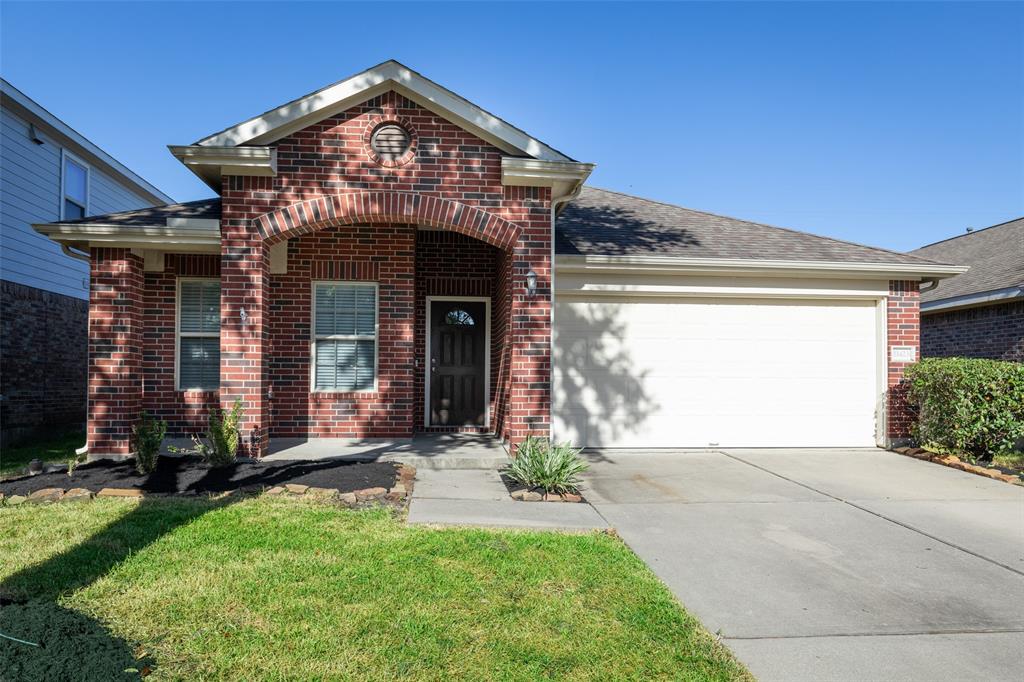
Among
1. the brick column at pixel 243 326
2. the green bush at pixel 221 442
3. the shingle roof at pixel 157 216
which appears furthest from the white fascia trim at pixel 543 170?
the green bush at pixel 221 442

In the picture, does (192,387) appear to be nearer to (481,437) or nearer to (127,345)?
(127,345)

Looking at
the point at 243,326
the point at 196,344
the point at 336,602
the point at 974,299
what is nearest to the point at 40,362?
the point at 196,344

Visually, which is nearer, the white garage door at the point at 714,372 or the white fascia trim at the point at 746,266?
the white fascia trim at the point at 746,266

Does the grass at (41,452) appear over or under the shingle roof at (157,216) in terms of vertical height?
under

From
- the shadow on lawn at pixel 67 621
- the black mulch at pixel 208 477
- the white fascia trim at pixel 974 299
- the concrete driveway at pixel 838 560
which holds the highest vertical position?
the white fascia trim at pixel 974 299

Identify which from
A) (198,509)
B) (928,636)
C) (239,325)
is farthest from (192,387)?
(928,636)

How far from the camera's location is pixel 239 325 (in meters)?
7.82

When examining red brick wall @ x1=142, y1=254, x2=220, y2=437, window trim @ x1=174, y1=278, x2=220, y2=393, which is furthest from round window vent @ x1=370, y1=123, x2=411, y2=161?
window trim @ x1=174, y1=278, x2=220, y2=393

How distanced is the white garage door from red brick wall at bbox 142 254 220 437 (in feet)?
17.4

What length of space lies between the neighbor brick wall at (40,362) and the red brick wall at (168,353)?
3393mm

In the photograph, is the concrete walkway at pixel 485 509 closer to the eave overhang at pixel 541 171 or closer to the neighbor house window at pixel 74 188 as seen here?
the eave overhang at pixel 541 171

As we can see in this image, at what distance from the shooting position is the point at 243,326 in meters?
7.82

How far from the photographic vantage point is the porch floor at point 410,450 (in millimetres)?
7977

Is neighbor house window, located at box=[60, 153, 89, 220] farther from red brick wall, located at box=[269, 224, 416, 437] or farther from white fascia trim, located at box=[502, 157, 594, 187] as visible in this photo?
white fascia trim, located at box=[502, 157, 594, 187]
